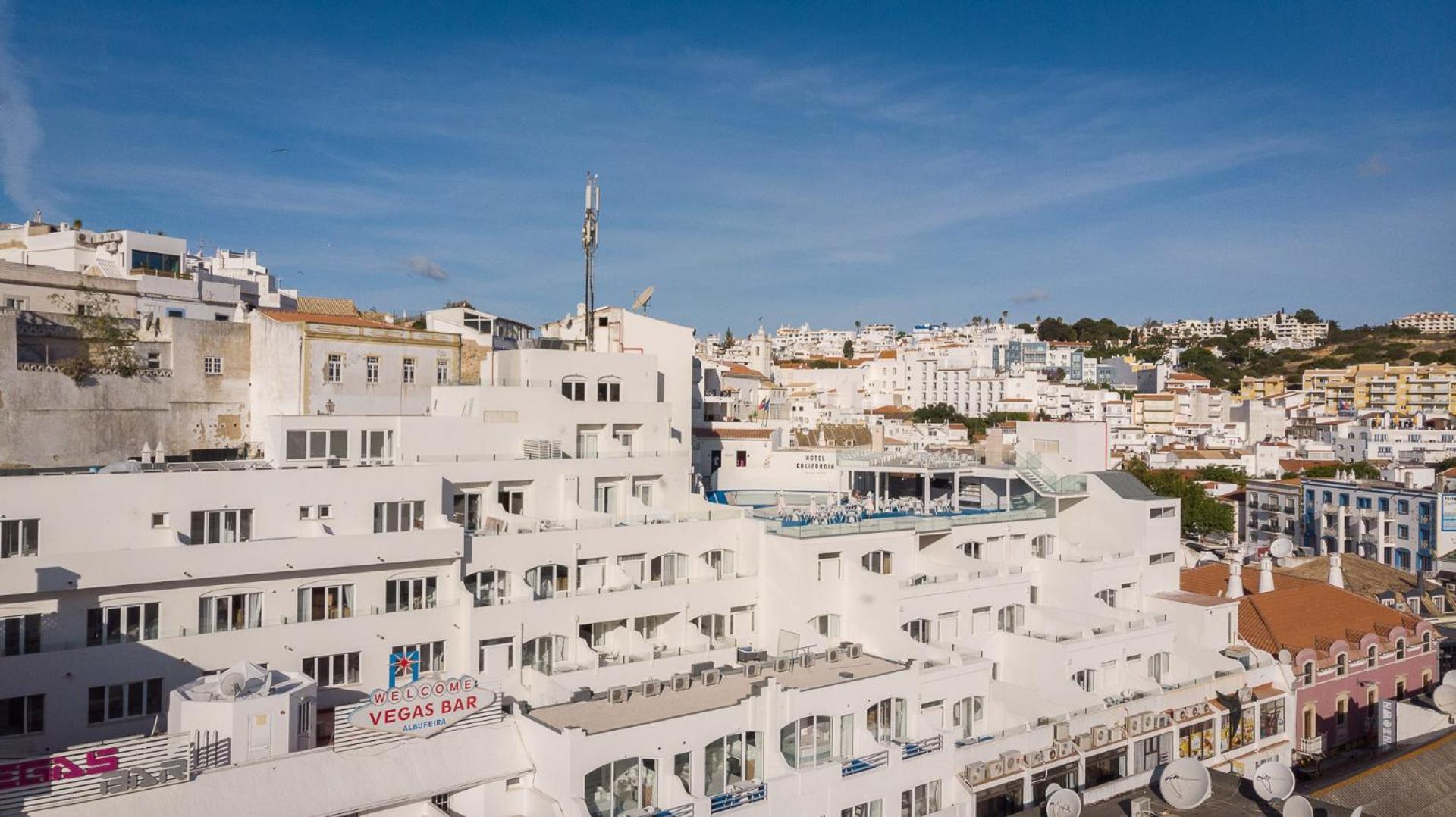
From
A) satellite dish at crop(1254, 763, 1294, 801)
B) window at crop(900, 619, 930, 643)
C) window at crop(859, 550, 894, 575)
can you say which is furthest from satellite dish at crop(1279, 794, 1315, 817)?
window at crop(859, 550, 894, 575)

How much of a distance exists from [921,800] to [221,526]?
57.9ft

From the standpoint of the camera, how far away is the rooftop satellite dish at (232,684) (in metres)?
18.9


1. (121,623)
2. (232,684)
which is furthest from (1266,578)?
(121,623)

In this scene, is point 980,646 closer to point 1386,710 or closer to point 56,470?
point 1386,710

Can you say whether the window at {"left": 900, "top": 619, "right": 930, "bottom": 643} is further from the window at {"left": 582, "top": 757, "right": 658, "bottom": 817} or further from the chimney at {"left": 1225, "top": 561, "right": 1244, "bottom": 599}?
the chimney at {"left": 1225, "top": 561, "right": 1244, "bottom": 599}

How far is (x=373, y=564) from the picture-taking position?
23797mm

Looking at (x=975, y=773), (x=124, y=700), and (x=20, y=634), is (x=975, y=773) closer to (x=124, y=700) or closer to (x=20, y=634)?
(x=124, y=700)

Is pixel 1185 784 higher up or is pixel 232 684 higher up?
pixel 232 684

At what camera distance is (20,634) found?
65.6 ft

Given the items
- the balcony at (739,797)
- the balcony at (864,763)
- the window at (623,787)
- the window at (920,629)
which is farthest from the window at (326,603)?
the window at (920,629)

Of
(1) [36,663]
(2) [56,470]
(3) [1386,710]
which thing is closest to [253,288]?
(2) [56,470]

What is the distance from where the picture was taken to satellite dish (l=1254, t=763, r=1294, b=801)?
2409 cm

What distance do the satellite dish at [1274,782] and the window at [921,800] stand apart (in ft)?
25.0

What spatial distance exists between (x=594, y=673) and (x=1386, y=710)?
81.0 ft
